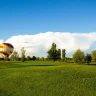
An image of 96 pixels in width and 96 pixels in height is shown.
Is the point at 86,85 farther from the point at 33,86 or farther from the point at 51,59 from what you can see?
the point at 51,59

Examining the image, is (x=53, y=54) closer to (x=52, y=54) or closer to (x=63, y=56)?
(x=52, y=54)

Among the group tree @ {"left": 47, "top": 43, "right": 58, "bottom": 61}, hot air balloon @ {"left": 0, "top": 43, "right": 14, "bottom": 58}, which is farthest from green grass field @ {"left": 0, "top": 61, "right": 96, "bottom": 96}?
tree @ {"left": 47, "top": 43, "right": 58, "bottom": 61}

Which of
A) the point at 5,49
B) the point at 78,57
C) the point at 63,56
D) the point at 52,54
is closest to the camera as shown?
the point at 5,49

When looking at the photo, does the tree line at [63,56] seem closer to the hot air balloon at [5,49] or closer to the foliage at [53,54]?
the foliage at [53,54]

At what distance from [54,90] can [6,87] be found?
8.43 metres

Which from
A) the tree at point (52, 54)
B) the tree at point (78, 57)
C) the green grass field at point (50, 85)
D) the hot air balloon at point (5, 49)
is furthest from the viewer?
the tree at point (52, 54)

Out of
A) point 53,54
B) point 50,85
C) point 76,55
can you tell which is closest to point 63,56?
point 53,54

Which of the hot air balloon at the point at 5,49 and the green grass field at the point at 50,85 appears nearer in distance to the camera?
the green grass field at the point at 50,85

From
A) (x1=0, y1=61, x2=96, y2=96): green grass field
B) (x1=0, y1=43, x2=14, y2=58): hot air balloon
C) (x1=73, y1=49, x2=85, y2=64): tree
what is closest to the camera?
(x1=0, y1=61, x2=96, y2=96): green grass field

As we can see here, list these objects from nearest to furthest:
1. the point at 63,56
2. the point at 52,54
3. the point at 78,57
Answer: the point at 78,57 → the point at 52,54 → the point at 63,56

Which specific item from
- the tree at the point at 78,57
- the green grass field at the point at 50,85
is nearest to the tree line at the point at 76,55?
the tree at the point at 78,57

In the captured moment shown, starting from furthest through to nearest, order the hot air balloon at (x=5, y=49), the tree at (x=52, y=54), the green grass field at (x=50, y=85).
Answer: the tree at (x=52, y=54)
the hot air balloon at (x=5, y=49)
the green grass field at (x=50, y=85)

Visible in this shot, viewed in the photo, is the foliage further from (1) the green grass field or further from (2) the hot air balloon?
(1) the green grass field

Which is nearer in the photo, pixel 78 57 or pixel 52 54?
pixel 78 57
